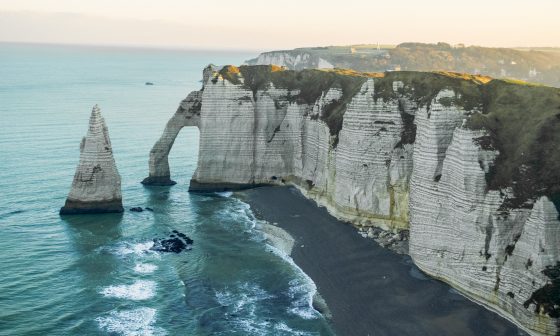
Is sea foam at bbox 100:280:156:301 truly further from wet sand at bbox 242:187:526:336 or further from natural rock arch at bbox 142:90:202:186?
natural rock arch at bbox 142:90:202:186

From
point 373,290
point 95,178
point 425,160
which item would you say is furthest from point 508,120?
point 95,178

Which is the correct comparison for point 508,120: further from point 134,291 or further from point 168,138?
point 168,138

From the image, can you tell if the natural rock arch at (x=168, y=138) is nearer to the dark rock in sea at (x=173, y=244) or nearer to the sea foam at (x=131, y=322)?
the dark rock in sea at (x=173, y=244)

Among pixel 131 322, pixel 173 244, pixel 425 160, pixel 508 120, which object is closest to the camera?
pixel 131 322

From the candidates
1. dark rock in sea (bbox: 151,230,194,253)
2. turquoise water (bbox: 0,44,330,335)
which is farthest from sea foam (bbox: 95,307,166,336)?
dark rock in sea (bbox: 151,230,194,253)

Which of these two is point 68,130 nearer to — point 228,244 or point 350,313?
point 228,244

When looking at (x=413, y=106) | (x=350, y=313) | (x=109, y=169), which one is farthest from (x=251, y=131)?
(x=350, y=313)
